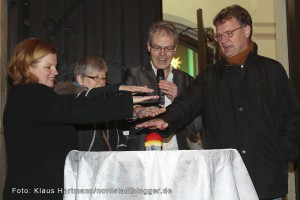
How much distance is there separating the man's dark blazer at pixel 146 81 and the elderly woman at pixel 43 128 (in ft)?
3.12

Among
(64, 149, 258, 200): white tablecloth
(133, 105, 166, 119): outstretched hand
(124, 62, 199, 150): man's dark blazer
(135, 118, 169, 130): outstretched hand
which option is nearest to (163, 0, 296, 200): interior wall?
(124, 62, 199, 150): man's dark blazer

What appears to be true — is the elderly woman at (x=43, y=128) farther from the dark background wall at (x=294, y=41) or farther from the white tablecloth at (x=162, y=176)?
the dark background wall at (x=294, y=41)

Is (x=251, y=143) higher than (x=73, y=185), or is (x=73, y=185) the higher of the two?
(x=251, y=143)

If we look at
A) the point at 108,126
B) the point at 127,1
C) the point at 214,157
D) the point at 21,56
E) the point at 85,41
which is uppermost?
the point at 127,1

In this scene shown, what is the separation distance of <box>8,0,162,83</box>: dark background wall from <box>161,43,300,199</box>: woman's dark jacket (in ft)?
4.89

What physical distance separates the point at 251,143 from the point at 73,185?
1089mm

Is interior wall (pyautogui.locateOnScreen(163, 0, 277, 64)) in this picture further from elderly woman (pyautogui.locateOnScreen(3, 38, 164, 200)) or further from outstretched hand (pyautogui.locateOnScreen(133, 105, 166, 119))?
elderly woman (pyautogui.locateOnScreen(3, 38, 164, 200))

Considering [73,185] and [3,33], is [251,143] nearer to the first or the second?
[73,185]

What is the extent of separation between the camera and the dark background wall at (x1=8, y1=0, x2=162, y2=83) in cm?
454

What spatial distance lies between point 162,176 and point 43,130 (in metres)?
0.66

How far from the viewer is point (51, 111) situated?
245 cm

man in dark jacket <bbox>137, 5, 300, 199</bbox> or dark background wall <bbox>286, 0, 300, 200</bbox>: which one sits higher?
dark background wall <bbox>286, 0, 300, 200</bbox>

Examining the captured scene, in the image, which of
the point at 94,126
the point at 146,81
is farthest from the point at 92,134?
the point at 146,81

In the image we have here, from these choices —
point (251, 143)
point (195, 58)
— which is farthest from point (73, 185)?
point (195, 58)
